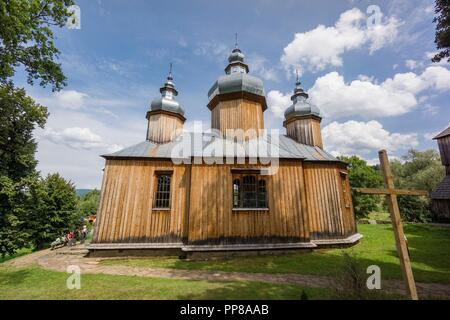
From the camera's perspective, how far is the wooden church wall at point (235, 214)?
9617 millimetres

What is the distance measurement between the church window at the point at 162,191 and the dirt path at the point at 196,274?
3.41m

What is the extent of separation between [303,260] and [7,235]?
20462 mm

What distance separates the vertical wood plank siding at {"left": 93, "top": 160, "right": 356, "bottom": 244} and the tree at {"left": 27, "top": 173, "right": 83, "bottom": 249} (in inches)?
427

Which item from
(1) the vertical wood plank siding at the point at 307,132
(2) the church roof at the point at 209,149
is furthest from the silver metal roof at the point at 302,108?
(2) the church roof at the point at 209,149

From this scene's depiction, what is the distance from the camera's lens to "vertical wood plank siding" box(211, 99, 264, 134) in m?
12.4

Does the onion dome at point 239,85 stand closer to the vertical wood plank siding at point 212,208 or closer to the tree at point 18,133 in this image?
the vertical wood plank siding at point 212,208

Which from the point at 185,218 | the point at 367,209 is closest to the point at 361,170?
the point at 367,209

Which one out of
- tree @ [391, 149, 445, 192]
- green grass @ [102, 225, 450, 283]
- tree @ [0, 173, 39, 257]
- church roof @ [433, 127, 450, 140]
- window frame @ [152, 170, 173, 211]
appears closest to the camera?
green grass @ [102, 225, 450, 283]

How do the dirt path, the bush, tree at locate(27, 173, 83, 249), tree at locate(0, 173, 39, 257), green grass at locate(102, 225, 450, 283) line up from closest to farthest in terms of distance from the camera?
the dirt path → green grass at locate(102, 225, 450, 283) → tree at locate(0, 173, 39, 257) → tree at locate(27, 173, 83, 249) → the bush

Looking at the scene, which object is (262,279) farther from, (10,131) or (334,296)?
(10,131)

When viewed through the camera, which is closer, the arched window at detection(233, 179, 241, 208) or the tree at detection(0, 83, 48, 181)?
the arched window at detection(233, 179, 241, 208)

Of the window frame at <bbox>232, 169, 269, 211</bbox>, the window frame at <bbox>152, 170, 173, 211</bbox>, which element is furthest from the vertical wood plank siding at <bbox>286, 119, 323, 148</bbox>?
the window frame at <bbox>152, 170, 173, 211</bbox>

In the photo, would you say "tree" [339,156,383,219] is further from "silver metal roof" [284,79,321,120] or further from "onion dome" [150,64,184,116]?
"onion dome" [150,64,184,116]

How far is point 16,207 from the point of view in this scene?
15.9 m
